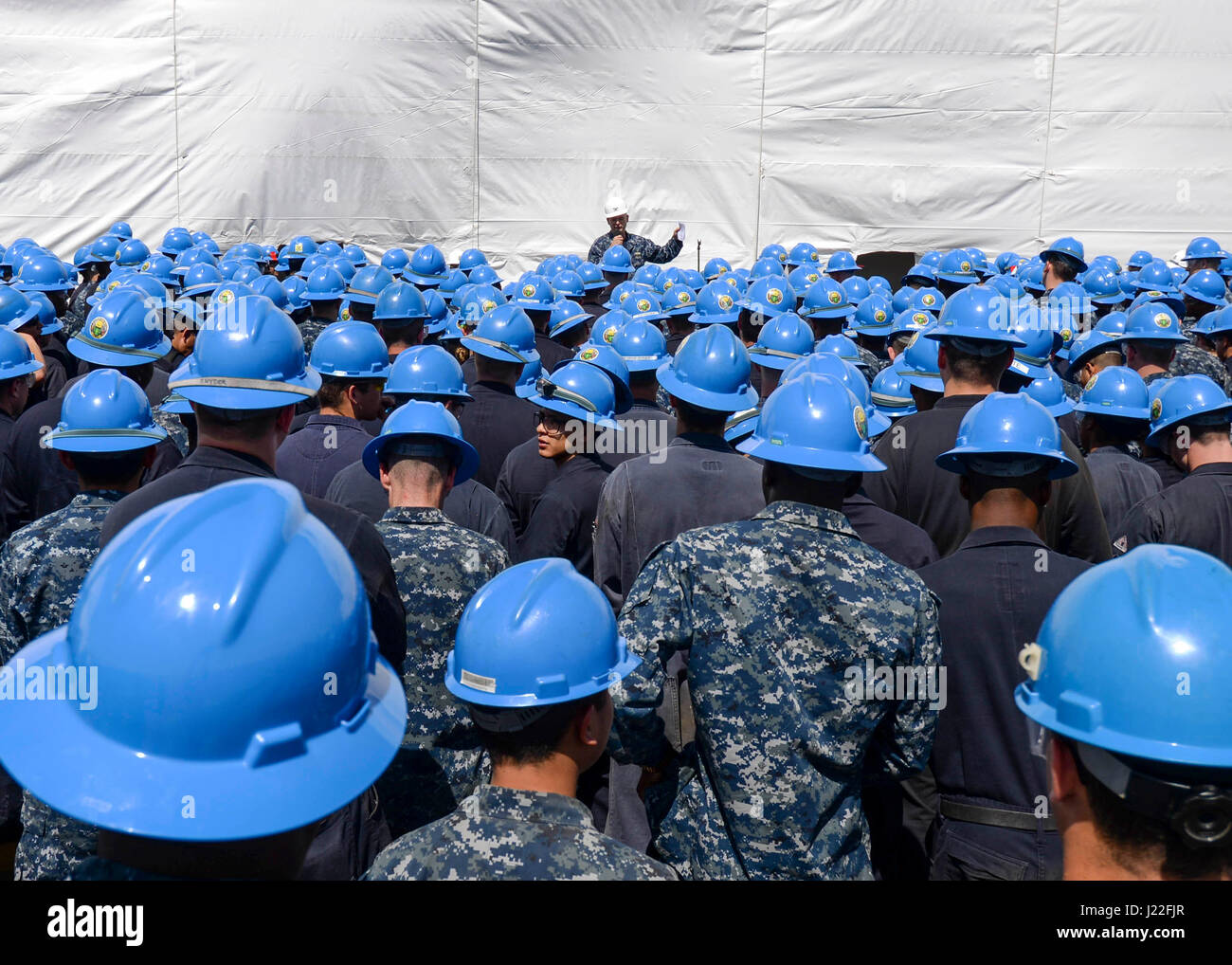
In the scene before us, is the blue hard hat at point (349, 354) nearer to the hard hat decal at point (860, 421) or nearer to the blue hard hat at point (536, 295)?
the hard hat decal at point (860, 421)

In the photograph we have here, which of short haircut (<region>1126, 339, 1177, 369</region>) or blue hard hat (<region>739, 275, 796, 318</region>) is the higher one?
blue hard hat (<region>739, 275, 796, 318</region>)

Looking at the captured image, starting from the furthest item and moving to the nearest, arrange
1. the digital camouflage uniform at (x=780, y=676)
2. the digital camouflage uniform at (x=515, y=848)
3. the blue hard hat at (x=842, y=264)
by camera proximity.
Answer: the blue hard hat at (x=842, y=264) → the digital camouflage uniform at (x=780, y=676) → the digital camouflage uniform at (x=515, y=848)

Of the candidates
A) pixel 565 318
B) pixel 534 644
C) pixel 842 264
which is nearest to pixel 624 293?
pixel 565 318

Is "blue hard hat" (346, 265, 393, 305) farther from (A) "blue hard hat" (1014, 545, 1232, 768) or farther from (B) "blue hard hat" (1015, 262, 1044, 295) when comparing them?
(A) "blue hard hat" (1014, 545, 1232, 768)

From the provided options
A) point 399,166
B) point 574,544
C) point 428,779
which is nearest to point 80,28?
point 399,166

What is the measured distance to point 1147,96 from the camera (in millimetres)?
16938

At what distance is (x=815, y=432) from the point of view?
305 centimetres

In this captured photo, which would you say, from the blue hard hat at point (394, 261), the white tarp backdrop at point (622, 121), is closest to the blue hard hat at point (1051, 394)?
the blue hard hat at point (394, 261)

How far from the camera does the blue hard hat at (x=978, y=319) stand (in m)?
4.74

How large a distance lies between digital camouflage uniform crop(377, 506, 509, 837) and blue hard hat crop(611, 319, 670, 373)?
2.75m

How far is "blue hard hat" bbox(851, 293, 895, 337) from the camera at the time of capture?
29.2 ft

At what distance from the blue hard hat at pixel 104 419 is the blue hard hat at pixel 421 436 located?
0.75m

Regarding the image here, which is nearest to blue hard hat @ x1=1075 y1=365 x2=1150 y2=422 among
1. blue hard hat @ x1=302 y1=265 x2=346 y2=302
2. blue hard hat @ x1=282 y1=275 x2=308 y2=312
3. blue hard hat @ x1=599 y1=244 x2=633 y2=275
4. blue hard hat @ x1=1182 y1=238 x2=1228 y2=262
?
blue hard hat @ x1=282 y1=275 x2=308 y2=312

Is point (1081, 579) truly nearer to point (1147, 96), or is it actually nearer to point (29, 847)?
point (29, 847)
